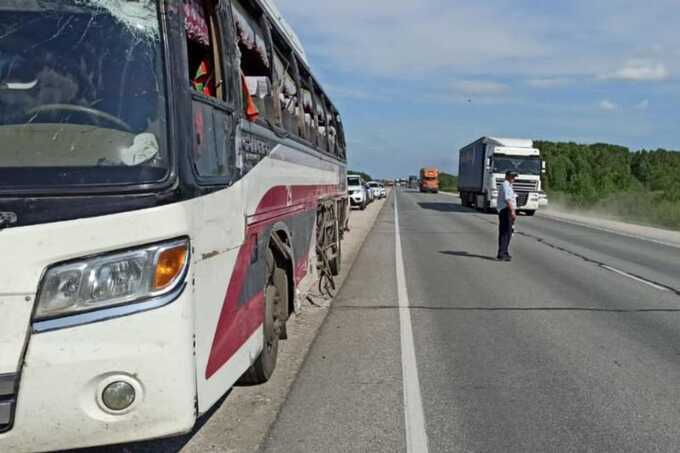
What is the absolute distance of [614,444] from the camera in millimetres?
4305

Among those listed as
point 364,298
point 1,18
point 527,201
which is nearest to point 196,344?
point 1,18

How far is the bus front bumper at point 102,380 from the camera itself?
2891mm

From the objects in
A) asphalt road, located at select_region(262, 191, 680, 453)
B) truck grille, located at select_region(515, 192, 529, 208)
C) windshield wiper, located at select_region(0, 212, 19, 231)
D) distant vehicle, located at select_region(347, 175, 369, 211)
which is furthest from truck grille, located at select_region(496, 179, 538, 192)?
windshield wiper, located at select_region(0, 212, 19, 231)

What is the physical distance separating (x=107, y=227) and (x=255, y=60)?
2792 millimetres

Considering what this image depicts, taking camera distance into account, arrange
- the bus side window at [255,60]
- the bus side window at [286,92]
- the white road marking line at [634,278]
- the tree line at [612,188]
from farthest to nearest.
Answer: the tree line at [612,188] < the white road marking line at [634,278] < the bus side window at [286,92] < the bus side window at [255,60]

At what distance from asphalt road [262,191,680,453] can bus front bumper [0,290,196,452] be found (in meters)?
1.33

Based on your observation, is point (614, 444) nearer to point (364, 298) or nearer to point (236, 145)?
point (236, 145)

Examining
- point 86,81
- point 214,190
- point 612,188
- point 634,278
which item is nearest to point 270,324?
point 214,190

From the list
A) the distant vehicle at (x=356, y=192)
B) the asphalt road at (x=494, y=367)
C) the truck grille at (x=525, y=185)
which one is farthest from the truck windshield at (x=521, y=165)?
the asphalt road at (x=494, y=367)

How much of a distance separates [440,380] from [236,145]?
2.77 meters

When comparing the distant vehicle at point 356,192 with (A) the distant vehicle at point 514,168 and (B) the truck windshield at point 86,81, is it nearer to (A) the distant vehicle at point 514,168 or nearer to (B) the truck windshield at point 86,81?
(A) the distant vehicle at point 514,168

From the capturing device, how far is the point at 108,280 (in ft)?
9.64

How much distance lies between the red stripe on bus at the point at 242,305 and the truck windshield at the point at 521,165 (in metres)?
29.2

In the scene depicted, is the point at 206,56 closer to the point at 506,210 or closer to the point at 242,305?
the point at 242,305
